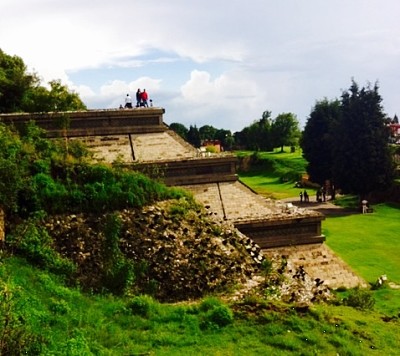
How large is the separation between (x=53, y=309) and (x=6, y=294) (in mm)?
1561

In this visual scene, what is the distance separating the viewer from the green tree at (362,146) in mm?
28703

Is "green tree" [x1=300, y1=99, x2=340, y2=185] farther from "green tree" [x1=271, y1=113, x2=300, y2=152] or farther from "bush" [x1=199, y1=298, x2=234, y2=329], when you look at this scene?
"green tree" [x1=271, y1=113, x2=300, y2=152]

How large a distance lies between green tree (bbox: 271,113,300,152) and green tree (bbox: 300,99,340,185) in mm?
26120

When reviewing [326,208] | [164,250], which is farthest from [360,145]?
[164,250]

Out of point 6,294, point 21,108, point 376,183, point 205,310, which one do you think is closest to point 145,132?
point 21,108

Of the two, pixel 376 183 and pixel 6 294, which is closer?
pixel 6 294

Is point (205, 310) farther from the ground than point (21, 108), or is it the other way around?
point (21, 108)

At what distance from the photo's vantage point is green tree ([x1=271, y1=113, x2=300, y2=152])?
201ft

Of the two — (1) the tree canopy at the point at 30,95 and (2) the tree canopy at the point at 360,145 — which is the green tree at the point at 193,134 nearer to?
(2) the tree canopy at the point at 360,145

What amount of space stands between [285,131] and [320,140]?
1097 inches

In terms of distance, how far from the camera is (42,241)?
10461 millimetres

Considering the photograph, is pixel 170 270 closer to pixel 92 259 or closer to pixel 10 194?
pixel 92 259

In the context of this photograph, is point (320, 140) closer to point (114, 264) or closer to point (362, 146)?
point (362, 146)

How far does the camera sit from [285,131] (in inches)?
2411
